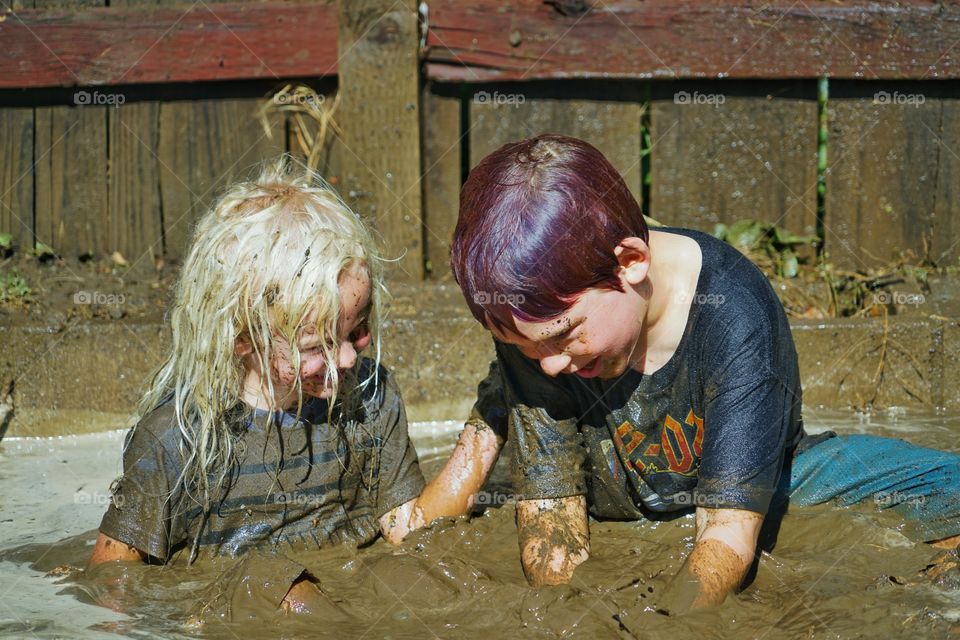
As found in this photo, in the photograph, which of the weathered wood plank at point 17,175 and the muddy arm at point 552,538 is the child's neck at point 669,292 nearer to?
the muddy arm at point 552,538

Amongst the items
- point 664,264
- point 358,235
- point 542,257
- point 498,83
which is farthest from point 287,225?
point 498,83

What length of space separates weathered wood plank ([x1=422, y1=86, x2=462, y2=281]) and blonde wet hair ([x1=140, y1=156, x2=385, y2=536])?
1.80 metres

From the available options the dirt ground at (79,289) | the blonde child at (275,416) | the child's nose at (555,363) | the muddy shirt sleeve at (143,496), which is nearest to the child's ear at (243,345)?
the blonde child at (275,416)

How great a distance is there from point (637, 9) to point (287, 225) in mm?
2438

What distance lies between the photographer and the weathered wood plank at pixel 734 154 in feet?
16.2

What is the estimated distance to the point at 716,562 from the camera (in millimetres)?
2705

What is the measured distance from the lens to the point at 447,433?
4.52m

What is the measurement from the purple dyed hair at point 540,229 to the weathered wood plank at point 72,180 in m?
2.94

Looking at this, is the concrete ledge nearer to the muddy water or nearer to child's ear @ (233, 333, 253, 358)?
the muddy water

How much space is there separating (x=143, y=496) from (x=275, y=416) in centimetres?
43

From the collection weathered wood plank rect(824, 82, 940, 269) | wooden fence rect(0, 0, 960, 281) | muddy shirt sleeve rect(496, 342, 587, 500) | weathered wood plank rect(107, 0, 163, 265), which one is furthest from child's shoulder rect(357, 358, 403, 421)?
weathered wood plank rect(824, 82, 940, 269)

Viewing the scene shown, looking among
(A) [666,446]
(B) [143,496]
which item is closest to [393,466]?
(B) [143,496]

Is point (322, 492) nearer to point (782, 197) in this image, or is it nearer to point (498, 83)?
point (498, 83)

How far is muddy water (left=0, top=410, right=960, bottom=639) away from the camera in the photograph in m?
2.71
